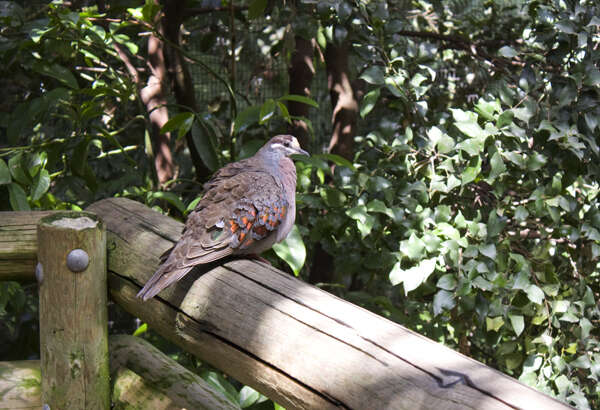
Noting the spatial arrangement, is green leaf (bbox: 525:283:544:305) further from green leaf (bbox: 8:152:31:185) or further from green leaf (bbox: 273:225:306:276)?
green leaf (bbox: 8:152:31:185)

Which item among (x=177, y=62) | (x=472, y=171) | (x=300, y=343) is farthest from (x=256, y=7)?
(x=300, y=343)

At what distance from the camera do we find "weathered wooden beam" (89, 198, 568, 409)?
2.28 feet

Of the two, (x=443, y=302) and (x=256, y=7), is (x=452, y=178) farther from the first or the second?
(x=256, y=7)

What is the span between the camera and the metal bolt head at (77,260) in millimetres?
1154

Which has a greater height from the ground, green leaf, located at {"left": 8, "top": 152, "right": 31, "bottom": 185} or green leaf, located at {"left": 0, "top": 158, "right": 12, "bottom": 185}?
green leaf, located at {"left": 0, "top": 158, "right": 12, "bottom": 185}

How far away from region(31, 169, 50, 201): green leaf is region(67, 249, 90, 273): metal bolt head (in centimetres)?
71

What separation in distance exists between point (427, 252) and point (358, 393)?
109 centimetres

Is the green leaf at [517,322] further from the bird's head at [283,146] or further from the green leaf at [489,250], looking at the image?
the bird's head at [283,146]

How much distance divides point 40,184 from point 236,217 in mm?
733

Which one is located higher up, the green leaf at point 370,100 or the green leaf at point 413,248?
the green leaf at point 370,100

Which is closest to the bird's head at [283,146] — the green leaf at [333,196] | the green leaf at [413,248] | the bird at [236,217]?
the bird at [236,217]

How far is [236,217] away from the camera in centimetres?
139

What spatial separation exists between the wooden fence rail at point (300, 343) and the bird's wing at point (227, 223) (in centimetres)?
3

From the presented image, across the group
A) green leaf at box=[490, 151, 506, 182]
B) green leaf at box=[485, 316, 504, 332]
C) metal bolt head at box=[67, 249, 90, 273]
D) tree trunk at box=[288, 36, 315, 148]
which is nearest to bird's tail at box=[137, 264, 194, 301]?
metal bolt head at box=[67, 249, 90, 273]
